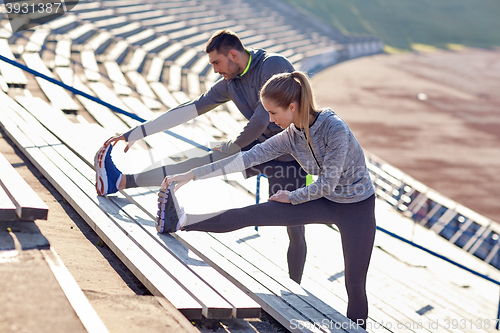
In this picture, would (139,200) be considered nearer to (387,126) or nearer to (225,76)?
(225,76)

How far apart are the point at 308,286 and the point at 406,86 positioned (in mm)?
23242

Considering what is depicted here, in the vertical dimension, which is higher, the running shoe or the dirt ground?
the running shoe

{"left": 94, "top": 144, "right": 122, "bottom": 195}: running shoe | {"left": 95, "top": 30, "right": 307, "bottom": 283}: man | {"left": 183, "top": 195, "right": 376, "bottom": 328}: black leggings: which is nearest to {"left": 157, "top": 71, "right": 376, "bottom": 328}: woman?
{"left": 183, "top": 195, "right": 376, "bottom": 328}: black leggings

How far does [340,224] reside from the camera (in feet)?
9.30

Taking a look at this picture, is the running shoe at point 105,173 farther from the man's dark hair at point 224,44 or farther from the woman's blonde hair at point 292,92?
the woman's blonde hair at point 292,92

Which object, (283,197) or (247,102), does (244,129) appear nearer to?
(247,102)

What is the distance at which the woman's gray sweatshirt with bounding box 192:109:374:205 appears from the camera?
2.68 metres

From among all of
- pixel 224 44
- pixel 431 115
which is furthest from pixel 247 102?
pixel 431 115

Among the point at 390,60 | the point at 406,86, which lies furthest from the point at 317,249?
the point at 390,60

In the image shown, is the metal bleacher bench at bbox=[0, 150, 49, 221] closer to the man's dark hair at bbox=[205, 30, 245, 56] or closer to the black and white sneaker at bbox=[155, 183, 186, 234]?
the black and white sneaker at bbox=[155, 183, 186, 234]

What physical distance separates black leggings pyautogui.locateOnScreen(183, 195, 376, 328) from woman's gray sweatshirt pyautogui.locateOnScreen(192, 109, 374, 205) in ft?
0.20

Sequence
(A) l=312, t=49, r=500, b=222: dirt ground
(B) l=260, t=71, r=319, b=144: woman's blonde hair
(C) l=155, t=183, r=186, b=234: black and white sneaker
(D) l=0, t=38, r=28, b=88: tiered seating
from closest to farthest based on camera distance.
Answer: (B) l=260, t=71, r=319, b=144: woman's blonde hair
(C) l=155, t=183, r=186, b=234: black and white sneaker
(D) l=0, t=38, r=28, b=88: tiered seating
(A) l=312, t=49, r=500, b=222: dirt ground

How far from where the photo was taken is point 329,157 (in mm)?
2701

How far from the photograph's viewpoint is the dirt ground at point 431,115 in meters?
14.5
